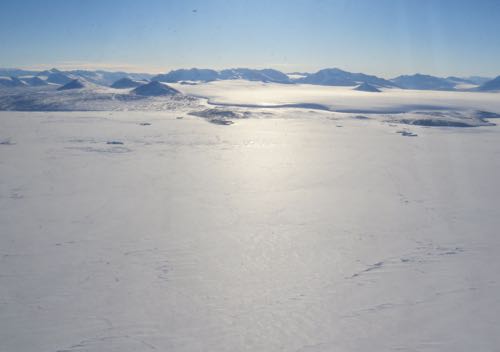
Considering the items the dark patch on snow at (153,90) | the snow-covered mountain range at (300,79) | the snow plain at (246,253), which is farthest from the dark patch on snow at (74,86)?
the snow plain at (246,253)

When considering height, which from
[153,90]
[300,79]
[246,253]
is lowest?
[246,253]

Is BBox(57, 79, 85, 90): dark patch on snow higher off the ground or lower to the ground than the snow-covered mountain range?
lower

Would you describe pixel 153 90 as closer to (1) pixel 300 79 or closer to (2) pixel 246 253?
(2) pixel 246 253

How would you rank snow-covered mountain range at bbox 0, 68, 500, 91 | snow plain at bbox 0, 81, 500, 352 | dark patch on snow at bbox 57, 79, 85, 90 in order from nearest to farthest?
snow plain at bbox 0, 81, 500, 352, dark patch on snow at bbox 57, 79, 85, 90, snow-covered mountain range at bbox 0, 68, 500, 91

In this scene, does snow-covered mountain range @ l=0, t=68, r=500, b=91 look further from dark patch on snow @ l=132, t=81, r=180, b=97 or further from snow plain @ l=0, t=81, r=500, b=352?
snow plain @ l=0, t=81, r=500, b=352

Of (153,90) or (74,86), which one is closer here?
(153,90)

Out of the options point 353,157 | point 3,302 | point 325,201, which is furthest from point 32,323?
point 353,157

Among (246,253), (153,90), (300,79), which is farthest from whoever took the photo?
(300,79)

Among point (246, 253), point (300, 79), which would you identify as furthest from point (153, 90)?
point (300, 79)

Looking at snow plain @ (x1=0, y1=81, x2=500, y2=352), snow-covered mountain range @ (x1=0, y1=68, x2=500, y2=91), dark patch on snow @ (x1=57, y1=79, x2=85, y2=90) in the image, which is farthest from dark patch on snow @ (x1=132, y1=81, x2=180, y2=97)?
snow-covered mountain range @ (x1=0, y1=68, x2=500, y2=91)

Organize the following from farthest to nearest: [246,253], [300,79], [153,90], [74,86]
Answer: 1. [300,79]
2. [74,86]
3. [153,90]
4. [246,253]
